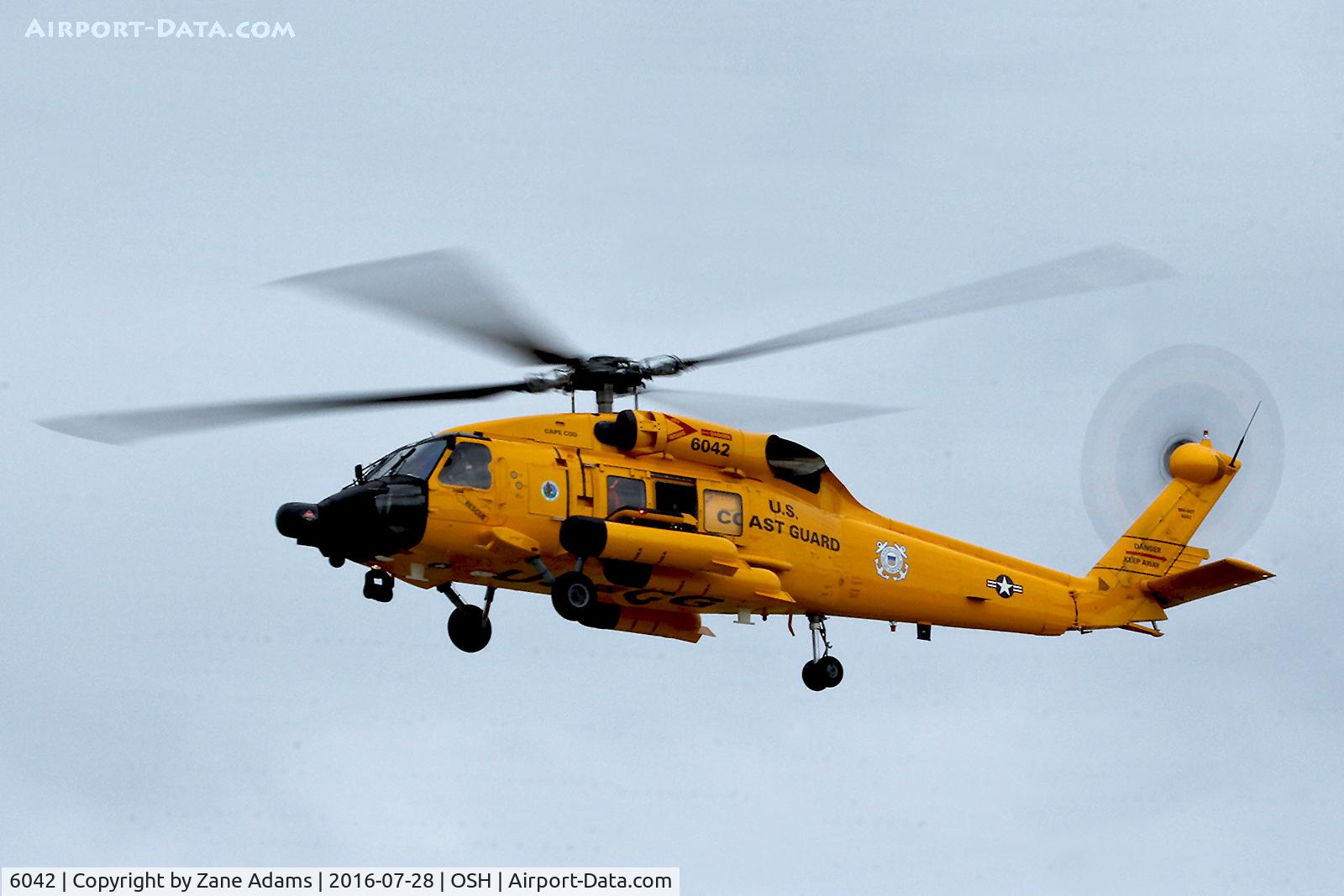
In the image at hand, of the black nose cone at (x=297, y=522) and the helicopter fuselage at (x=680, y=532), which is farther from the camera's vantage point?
the helicopter fuselage at (x=680, y=532)

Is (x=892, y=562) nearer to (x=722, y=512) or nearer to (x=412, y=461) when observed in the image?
(x=722, y=512)

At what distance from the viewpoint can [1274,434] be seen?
25.3m

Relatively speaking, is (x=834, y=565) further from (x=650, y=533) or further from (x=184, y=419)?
(x=184, y=419)

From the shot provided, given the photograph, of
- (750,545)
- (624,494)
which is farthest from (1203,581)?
(624,494)

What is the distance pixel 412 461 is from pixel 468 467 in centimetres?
66

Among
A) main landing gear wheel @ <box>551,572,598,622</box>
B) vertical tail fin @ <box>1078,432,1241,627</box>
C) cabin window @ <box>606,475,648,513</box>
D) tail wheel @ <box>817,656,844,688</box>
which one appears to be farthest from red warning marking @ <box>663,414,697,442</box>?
vertical tail fin @ <box>1078,432,1241,627</box>

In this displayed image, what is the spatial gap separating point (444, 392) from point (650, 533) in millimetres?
2873

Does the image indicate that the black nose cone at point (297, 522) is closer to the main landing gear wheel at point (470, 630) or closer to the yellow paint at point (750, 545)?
the yellow paint at point (750, 545)

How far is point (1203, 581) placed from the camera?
2522 centimetres

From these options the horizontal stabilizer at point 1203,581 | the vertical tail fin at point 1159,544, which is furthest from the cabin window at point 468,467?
the horizontal stabilizer at point 1203,581

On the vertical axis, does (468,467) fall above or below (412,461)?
below

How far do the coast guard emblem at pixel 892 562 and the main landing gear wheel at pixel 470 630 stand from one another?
17.3ft

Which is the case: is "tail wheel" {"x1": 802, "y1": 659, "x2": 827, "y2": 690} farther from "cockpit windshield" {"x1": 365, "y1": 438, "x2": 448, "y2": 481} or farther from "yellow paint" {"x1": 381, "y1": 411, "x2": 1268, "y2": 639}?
"cockpit windshield" {"x1": 365, "y1": 438, "x2": 448, "y2": 481}

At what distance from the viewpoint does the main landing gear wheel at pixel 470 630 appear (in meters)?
21.9
